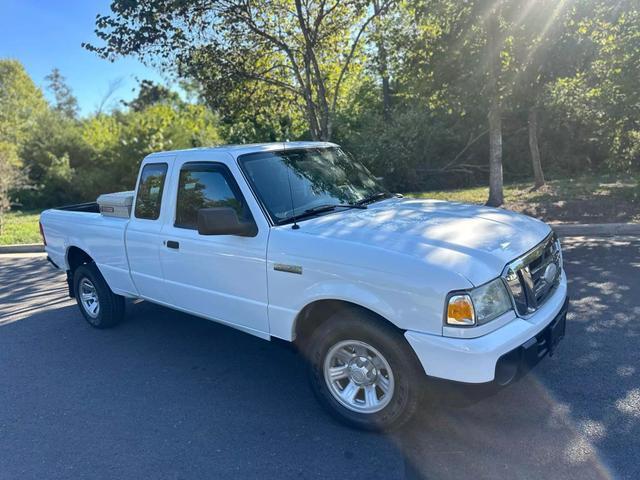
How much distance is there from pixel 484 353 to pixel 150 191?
334 centimetres

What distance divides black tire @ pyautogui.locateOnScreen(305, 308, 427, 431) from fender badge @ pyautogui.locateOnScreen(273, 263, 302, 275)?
395 mm

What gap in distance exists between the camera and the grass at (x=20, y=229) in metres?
11.5

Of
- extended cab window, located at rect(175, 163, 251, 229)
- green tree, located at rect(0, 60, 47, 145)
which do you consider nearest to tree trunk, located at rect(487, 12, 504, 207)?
extended cab window, located at rect(175, 163, 251, 229)

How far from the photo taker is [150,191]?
462cm

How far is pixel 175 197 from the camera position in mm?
4316

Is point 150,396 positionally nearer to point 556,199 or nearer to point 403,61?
point 403,61

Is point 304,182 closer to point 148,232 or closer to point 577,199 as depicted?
point 148,232

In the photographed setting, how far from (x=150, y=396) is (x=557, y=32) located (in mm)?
9397

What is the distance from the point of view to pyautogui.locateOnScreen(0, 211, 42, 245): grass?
1148cm

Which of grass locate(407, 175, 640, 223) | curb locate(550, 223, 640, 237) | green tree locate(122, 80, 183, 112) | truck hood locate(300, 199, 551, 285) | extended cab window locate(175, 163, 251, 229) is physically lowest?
curb locate(550, 223, 640, 237)

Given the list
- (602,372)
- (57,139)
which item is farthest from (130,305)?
(57,139)

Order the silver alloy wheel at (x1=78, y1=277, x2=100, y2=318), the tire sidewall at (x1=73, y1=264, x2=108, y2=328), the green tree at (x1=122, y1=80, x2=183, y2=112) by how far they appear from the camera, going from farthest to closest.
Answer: the green tree at (x1=122, y1=80, x2=183, y2=112) → the silver alloy wheel at (x1=78, y1=277, x2=100, y2=318) → the tire sidewall at (x1=73, y1=264, x2=108, y2=328)

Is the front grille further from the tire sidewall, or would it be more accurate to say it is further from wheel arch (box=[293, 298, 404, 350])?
the tire sidewall

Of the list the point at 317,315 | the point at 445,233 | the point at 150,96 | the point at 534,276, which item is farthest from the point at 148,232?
the point at 150,96
